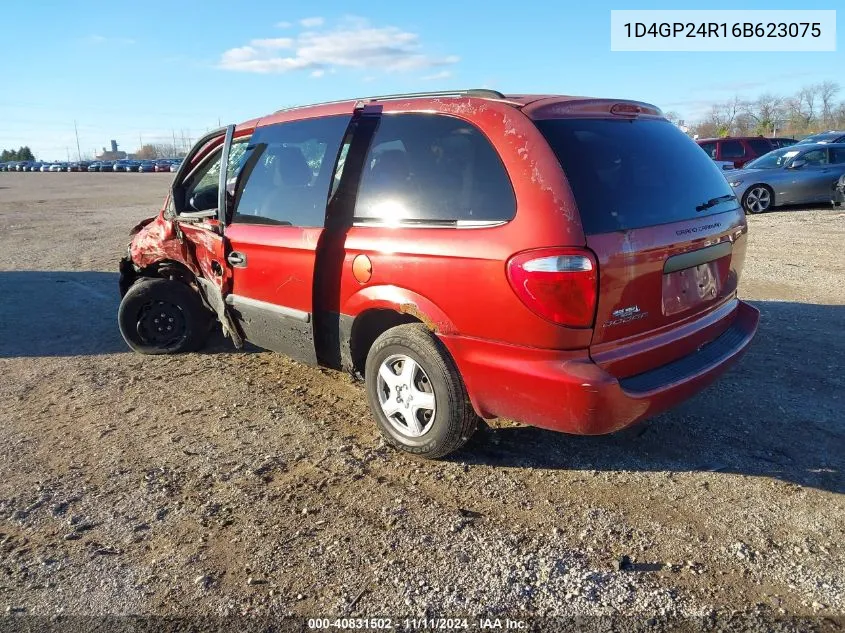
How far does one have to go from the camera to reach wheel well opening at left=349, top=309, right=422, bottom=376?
3.57 m

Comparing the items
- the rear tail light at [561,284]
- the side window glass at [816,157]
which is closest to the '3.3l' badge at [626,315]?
the rear tail light at [561,284]

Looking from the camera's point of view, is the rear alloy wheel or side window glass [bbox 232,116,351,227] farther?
the rear alloy wheel

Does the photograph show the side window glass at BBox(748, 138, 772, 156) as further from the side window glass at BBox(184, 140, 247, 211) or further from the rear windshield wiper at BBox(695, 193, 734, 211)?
the side window glass at BBox(184, 140, 247, 211)

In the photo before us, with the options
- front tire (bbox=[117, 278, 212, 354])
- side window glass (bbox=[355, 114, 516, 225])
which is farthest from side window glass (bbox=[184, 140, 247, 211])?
side window glass (bbox=[355, 114, 516, 225])

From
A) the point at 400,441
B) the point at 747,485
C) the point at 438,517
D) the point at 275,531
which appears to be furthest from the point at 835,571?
the point at 275,531

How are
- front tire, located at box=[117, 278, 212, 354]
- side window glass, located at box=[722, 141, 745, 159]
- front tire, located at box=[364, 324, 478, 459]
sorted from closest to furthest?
front tire, located at box=[364, 324, 478, 459]
front tire, located at box=[117, 278, 212, 354]
side window glass, located at box=[722, 141, 745, 159]

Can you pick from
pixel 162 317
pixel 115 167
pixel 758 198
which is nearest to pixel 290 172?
pixel 162 317

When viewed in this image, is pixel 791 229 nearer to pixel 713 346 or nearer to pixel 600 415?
pixel 713 346

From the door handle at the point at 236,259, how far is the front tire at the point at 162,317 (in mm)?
1132

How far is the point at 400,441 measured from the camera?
3.54 meters

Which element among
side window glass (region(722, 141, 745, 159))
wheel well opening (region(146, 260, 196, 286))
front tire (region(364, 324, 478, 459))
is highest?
side window glass (region(722, 141, 745, 159))

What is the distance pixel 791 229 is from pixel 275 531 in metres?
11.1

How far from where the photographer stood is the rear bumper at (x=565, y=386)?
9.14 feet

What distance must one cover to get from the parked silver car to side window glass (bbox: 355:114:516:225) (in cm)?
1233
